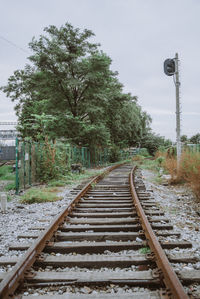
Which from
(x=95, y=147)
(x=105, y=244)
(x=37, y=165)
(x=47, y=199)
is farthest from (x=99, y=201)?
(x=95, y=147)

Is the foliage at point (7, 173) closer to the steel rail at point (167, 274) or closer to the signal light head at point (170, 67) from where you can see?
the signal light head at point (170, 67)

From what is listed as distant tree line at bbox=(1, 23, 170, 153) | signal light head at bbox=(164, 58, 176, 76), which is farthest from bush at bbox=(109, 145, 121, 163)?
signal light head at bbox=(164, 58, 176, 76)

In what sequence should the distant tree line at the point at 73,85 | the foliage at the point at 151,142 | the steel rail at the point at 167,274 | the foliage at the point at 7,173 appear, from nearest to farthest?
the steel rail at the point at 167,274, the foliage at the point at 7,173, the distant tree line at the point at 73,85, the foliage at the point at 151,142

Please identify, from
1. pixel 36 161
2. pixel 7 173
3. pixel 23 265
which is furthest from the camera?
pixel 7 173

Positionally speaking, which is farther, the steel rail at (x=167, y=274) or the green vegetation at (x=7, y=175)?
the green vegetation at (x=7, y=175)

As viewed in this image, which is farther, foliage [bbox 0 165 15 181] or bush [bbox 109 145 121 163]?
bush [bbox 109 145 121 163]

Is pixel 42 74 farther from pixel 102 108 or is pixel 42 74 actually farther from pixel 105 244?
pixel 105 244

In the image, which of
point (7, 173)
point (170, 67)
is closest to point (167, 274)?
point (170, 67)

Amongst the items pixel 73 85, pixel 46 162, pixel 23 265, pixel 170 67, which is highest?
pixel 73 85

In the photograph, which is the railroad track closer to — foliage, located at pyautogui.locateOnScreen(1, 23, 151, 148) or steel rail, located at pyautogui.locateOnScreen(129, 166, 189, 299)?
steel rail, located at pyautogui.locateOnScreen(129, 166, 189, 299)

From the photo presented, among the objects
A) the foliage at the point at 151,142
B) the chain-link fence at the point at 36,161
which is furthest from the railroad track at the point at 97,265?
the foliage at the point at 151,142

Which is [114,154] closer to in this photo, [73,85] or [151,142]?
[73,85]

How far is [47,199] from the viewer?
6.22 m

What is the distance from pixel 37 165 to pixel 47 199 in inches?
136
